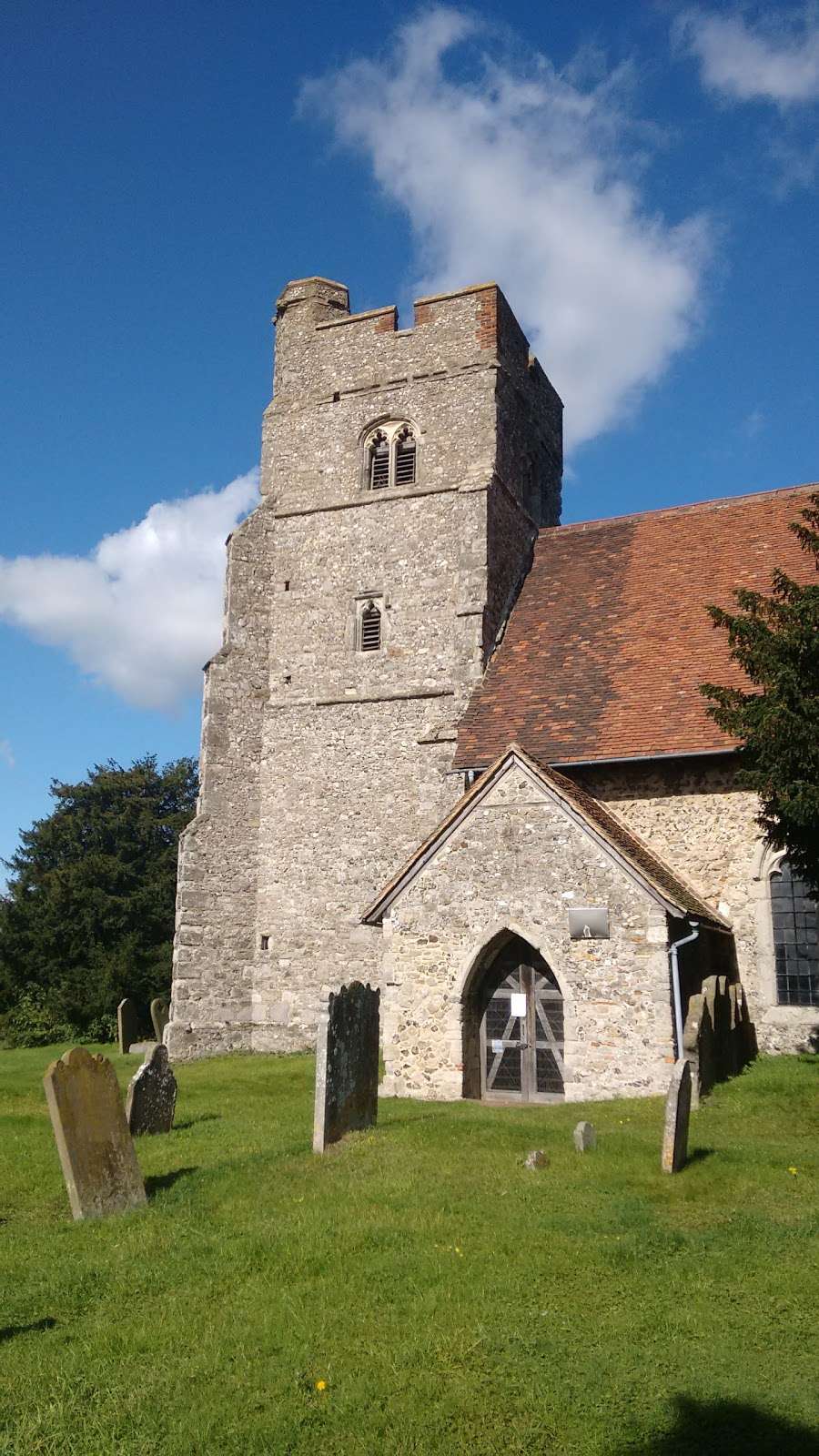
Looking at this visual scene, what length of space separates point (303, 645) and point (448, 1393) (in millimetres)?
17205

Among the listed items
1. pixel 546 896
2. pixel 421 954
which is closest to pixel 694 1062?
pixel 546 896

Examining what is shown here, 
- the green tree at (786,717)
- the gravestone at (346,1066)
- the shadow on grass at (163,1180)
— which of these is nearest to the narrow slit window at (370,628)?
the green tree at (786,717)

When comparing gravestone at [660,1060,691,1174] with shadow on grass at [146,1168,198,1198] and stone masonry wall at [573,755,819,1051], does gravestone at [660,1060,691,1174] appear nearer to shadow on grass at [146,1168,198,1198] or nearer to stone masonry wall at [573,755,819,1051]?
shadow on grass at [146,1168,198,1198]

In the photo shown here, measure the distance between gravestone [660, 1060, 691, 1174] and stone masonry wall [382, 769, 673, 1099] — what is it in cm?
310

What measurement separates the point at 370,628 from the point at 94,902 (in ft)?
50.0

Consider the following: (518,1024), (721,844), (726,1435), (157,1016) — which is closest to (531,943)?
(518,1024)

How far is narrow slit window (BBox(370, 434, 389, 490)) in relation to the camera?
2195 centimetres

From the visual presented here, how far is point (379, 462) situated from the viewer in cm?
2214

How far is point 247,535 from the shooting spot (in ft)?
72.2

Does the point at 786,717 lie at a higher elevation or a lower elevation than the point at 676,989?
higher

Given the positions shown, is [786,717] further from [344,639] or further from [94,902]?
[94,902]

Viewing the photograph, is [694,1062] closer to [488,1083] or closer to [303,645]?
[488,1083]

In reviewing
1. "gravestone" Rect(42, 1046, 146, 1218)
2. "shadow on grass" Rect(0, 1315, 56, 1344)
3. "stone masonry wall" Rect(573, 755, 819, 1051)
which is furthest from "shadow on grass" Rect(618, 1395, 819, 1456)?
"stone masonry wall" Rect(573, 755, 819, 1051)

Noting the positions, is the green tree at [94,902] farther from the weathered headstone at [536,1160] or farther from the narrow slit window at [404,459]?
the weathered headstone at [536,1160]
